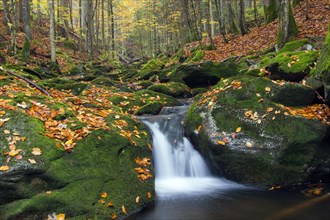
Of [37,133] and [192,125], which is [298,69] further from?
[37,133]

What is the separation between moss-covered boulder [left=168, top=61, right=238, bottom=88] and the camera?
12742mm

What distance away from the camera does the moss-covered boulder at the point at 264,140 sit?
243 inches

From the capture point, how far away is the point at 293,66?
8539 mm

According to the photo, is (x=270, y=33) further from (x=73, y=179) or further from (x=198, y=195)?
(x=73, y=179)

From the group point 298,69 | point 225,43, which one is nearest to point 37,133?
point 298,69


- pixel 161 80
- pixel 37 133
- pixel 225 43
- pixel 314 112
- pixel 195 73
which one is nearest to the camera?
pixel 37 133

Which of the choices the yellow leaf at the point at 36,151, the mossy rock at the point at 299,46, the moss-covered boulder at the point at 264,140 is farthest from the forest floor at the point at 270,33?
the yellow leaf at the point at 36,151

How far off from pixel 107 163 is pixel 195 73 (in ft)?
28.3

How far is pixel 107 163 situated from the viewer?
5184 mm

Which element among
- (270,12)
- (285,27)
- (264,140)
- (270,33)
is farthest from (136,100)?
(270,12)

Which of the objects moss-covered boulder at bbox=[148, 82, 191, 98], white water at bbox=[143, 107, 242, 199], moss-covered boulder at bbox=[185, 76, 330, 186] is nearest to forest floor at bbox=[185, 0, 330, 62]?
moss-covered boulder at bbox=[148, 82, 191, 98]

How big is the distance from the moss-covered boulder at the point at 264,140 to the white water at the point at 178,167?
1.25 ft

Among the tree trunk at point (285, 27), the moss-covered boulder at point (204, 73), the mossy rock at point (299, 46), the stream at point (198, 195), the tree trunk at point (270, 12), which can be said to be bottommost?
the stream at point (198, 195)

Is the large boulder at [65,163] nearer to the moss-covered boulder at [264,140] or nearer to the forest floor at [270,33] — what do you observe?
the moss-covered boulder at [264,140]
